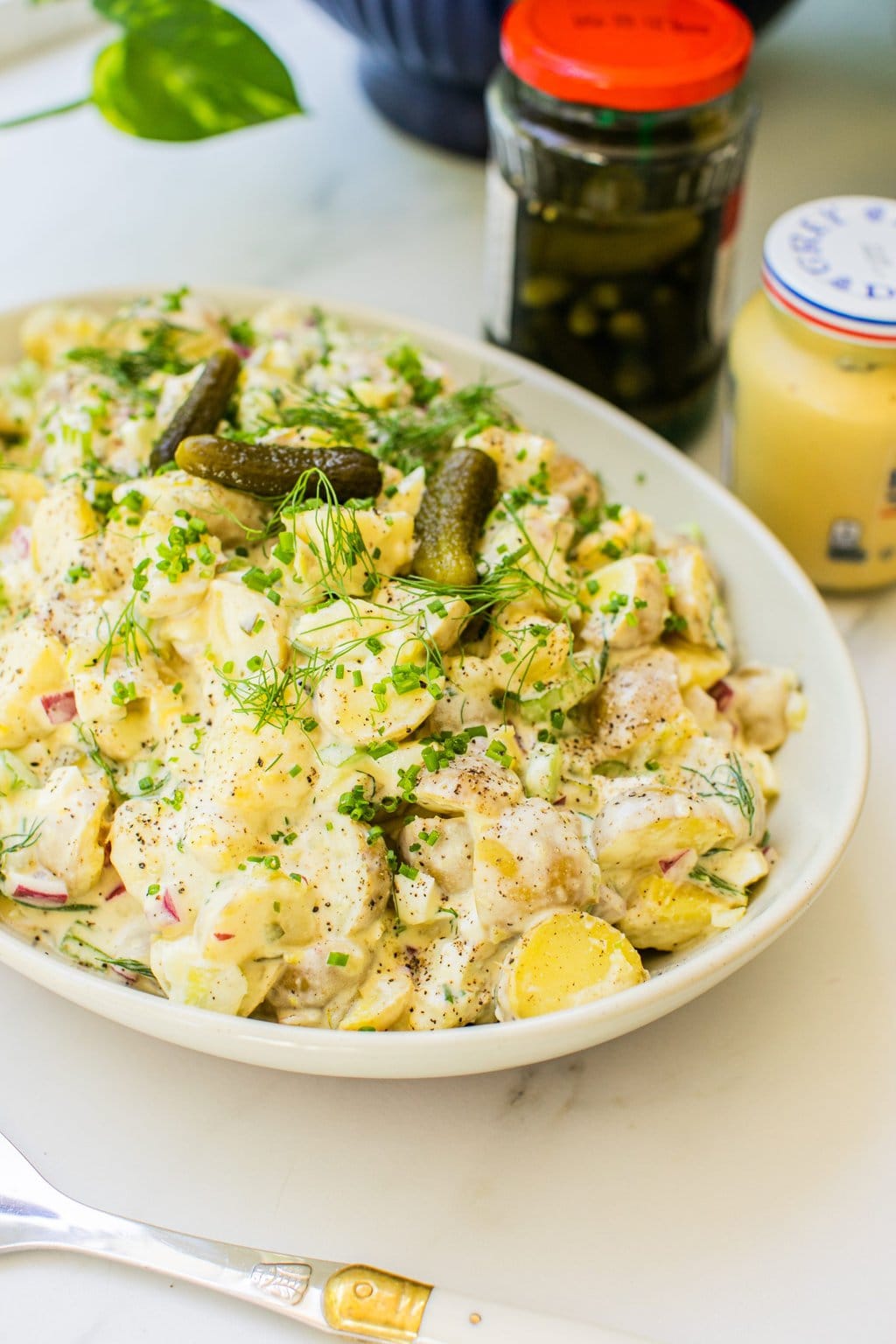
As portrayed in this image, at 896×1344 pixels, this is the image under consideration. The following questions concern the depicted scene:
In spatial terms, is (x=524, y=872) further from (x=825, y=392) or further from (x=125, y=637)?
(x=825, y=392)

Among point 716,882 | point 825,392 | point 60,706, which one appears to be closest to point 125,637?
point 60,706

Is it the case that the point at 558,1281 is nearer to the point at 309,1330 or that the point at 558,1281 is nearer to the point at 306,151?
the point at 309,1330

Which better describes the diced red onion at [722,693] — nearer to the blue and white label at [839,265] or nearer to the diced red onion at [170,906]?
the blue and white label at [839,265]

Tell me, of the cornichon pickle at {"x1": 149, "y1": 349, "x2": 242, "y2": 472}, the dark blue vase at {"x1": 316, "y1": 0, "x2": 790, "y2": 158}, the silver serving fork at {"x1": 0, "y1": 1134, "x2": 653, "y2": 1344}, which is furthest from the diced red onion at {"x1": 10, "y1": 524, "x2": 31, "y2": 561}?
the dark blue vase at {"x1": 316, "y1": 0, "x2": 790, "y2": 158}

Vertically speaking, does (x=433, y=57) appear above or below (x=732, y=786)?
above

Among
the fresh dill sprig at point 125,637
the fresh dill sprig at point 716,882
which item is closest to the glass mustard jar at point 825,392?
the fresh dill sprig at point 716,882

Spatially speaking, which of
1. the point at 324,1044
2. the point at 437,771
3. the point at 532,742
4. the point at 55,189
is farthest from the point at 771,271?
the point at 55,189
